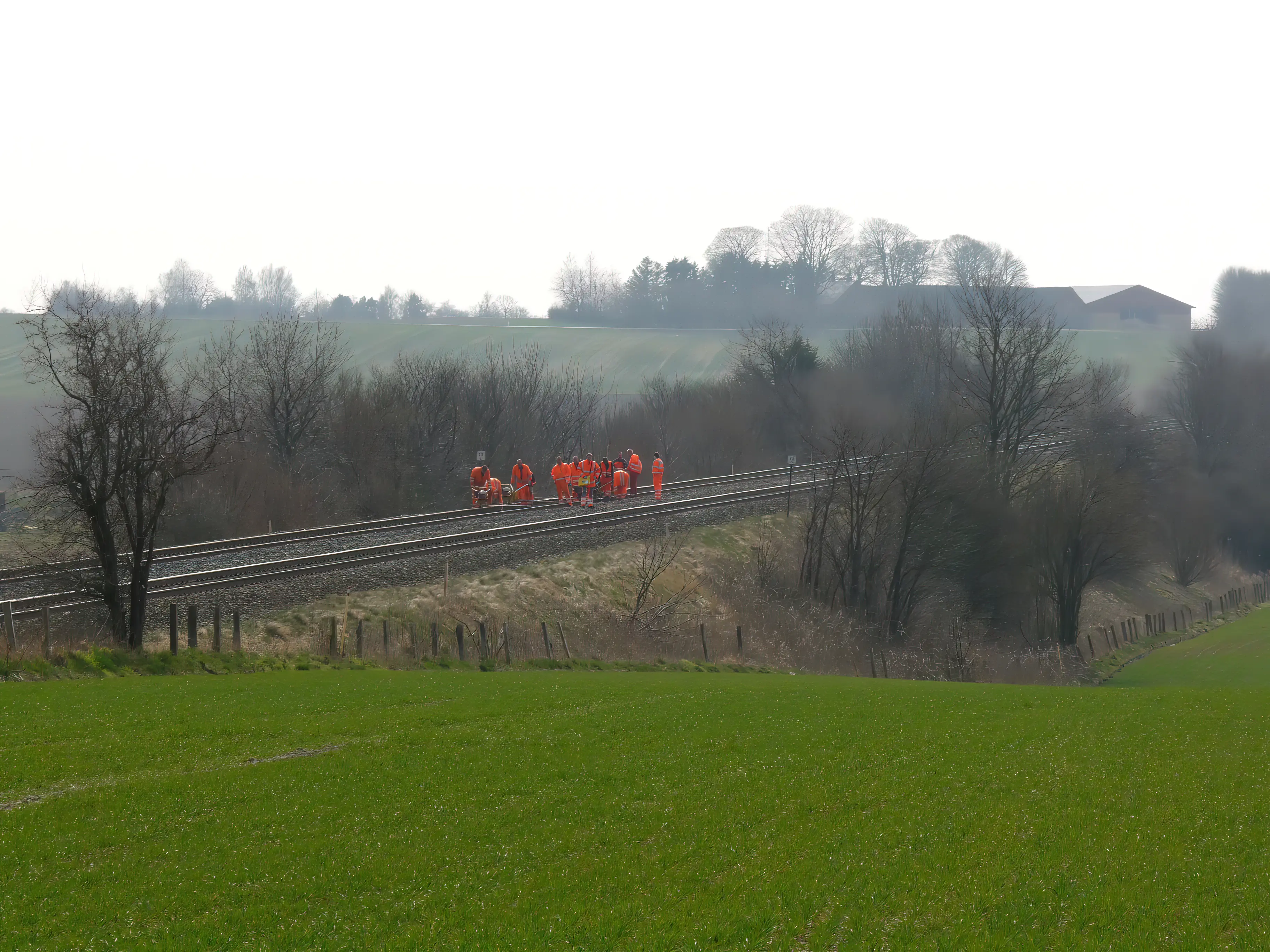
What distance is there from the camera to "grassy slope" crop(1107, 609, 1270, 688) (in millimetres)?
36250

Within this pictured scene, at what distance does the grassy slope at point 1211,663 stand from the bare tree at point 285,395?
35.2 m

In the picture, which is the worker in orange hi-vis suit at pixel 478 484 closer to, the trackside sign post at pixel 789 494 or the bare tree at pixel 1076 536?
the trackside sign post at pixel 789 494

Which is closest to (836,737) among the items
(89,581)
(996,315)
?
(89,581)

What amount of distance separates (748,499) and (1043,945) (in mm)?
35587

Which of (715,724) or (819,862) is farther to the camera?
(715,724)

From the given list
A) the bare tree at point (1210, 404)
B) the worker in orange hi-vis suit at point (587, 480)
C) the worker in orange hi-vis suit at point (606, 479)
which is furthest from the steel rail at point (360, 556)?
the bare tree at point (1210, 404)

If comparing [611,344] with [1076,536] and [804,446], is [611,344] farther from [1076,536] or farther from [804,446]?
[1076,536]

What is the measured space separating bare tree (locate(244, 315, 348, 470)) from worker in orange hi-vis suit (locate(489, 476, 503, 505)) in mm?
11094

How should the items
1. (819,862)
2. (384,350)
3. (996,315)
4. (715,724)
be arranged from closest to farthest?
(819,862) < (715,724) < (996,315) < (384,350)

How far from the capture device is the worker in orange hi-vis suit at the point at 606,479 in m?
42.4

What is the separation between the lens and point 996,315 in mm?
59500

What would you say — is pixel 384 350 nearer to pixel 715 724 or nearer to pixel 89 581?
pixel 89 581

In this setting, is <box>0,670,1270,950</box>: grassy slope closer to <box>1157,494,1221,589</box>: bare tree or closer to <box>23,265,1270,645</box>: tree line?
<box>23,265,1270,645</box>: tree line

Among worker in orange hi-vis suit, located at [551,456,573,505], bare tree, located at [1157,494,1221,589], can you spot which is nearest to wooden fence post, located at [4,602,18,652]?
worker in orange hi-vis suit, located at [551,456,573,505]
